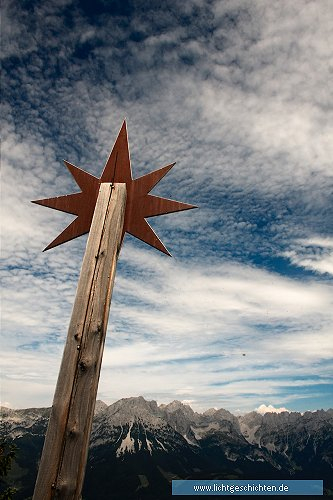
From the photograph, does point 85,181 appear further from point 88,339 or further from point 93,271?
point 88,339

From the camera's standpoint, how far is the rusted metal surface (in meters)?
4.61

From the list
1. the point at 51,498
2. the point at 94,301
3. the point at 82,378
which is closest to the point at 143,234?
the point at 94,301

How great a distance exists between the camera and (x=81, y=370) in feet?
10.7

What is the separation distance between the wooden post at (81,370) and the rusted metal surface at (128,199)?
0.42 meters

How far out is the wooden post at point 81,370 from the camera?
290 cm

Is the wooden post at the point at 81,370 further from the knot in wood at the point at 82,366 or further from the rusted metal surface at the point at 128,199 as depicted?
the rusted metal surface at the point at 128,199

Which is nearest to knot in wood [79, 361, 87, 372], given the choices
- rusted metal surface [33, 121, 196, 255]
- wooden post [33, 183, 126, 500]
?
wooden post [33, 183, 126, 500]

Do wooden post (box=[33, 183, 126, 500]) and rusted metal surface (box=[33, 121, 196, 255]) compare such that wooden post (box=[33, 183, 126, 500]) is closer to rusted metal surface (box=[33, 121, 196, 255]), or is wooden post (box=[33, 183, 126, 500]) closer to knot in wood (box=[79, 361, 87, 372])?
knot in wood (box=[79, 361, 87, 372])

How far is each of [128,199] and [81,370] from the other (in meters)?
2.27

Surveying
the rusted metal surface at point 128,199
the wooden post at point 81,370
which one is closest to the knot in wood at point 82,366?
the wooden post at point 81,370

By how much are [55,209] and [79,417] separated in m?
2.93

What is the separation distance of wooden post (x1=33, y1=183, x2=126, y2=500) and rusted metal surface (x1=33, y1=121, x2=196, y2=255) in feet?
1.37

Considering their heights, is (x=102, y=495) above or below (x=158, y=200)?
below

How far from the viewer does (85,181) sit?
4.81 m
